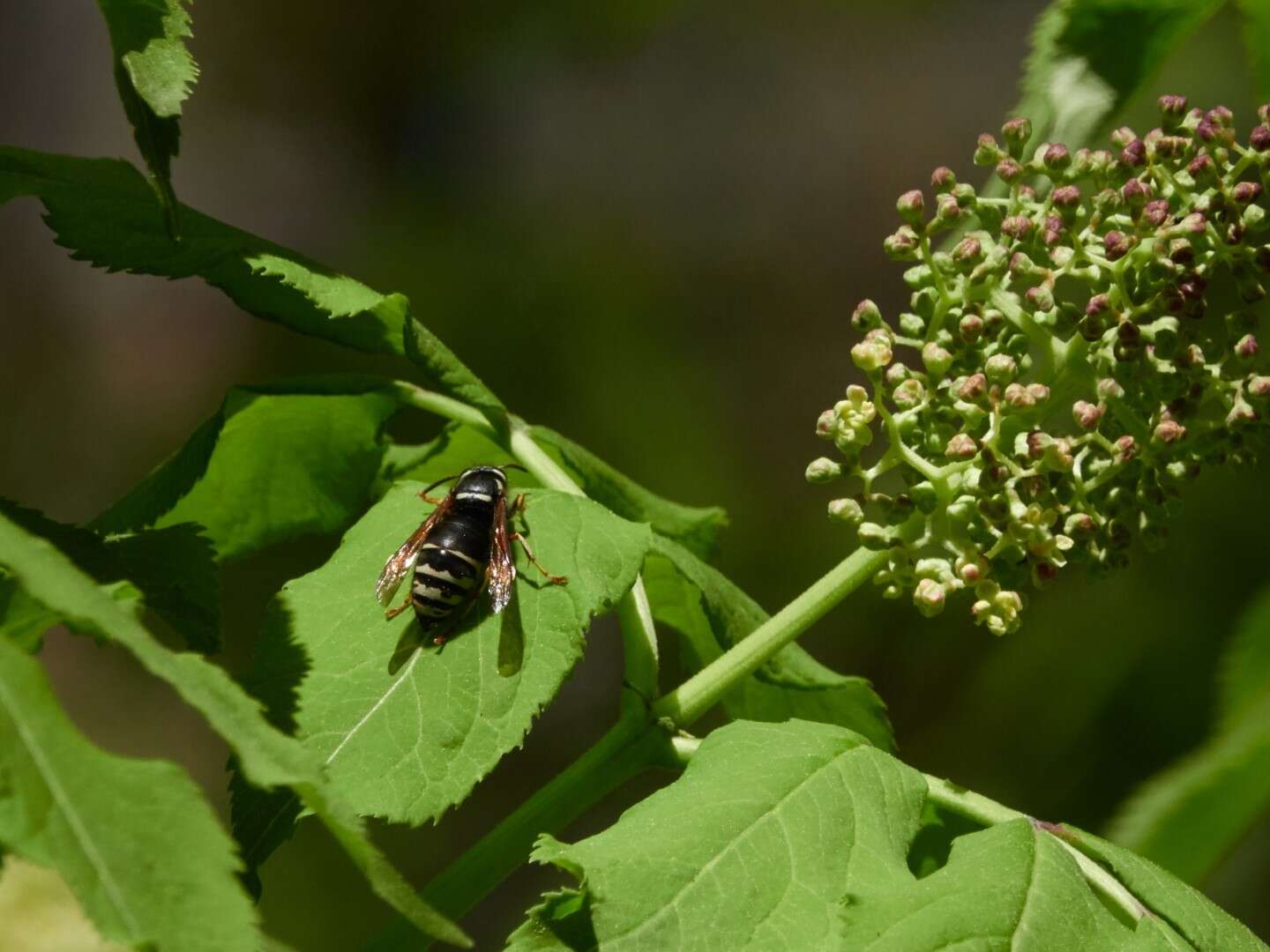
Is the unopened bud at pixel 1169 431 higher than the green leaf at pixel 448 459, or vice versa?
the unopened bud at pixel 1169 431

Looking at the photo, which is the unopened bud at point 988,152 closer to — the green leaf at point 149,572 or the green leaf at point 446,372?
the green leaf at point 446,372

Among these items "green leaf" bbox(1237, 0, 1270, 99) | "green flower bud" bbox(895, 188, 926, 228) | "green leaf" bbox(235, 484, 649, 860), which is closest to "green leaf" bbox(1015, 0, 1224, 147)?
"green leaf" bbox(1237, 0, 1270, 99)

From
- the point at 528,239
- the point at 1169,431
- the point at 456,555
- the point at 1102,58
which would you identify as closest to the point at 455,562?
the point at 456,555

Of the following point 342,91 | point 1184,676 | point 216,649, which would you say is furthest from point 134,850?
point 342,91

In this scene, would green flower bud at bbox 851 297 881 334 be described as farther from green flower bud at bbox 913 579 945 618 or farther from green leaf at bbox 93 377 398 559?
green leaf at bbox 93 377 398 559

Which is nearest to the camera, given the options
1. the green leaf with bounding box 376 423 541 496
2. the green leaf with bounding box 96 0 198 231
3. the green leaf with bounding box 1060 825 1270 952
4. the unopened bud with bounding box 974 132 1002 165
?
the green leaf with bounding box 96 0 198 231

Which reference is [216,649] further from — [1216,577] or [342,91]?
[342,91]

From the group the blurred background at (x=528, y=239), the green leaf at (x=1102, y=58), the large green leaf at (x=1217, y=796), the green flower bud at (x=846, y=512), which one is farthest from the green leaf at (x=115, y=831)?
the blurred background at (x=528, y=239)
